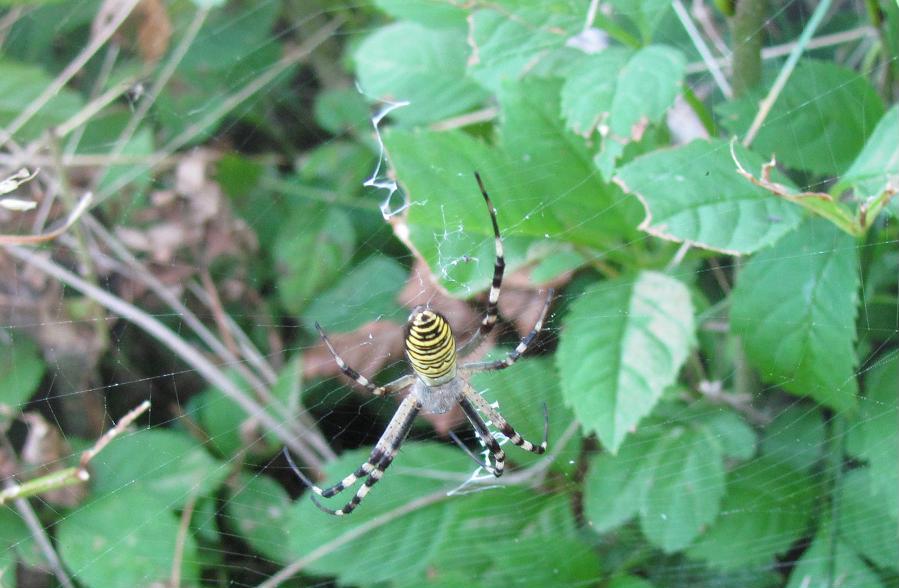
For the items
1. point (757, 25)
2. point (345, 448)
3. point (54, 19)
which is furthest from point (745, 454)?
point (54, 19)

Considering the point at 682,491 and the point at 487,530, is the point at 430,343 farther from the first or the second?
the point at 682,491

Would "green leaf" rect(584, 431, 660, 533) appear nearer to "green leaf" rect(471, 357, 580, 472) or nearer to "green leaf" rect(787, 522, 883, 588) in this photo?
"green leaf" rect(471, 357, 580, 472)

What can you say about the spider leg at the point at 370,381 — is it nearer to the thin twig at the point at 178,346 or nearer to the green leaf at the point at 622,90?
the thin twig at the point at 178,346

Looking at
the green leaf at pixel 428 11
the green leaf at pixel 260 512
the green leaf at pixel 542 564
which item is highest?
the green leaf at pixel 428 11

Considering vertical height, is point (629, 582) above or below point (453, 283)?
below

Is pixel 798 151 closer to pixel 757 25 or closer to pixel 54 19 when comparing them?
pixel 757 25

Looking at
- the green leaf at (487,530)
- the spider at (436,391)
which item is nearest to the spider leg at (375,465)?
the spider at (436,391)

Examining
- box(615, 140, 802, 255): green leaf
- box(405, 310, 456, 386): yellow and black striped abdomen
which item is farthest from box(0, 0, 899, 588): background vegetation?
box(405, 310, 456, 386): yellow and black striped abdomen

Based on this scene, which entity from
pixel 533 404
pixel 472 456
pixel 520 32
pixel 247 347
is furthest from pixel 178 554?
pixel 520 32
